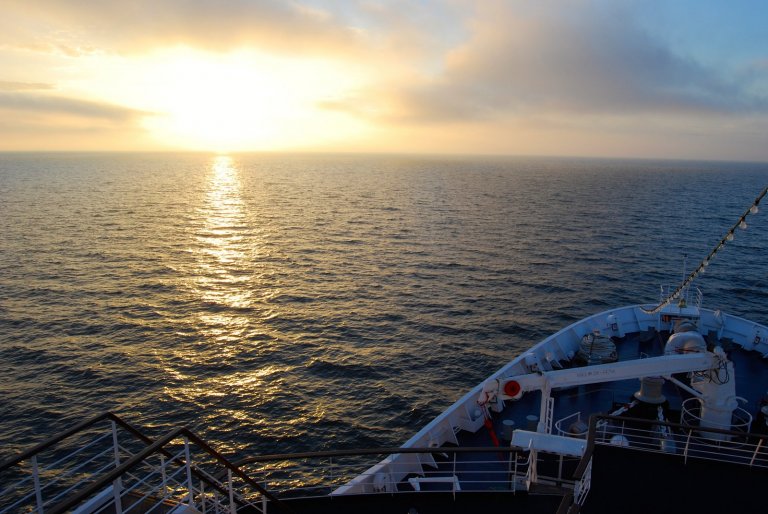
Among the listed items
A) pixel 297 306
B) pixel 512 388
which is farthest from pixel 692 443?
pixel 297 306

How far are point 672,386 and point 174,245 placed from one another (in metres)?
66.2

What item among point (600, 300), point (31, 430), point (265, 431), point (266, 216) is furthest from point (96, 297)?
point (266, 216)

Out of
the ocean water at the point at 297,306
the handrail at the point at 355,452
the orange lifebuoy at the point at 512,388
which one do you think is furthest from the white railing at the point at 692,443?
the ocean water at the point at 297,306

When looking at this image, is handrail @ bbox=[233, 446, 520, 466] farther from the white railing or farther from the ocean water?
the ocean water

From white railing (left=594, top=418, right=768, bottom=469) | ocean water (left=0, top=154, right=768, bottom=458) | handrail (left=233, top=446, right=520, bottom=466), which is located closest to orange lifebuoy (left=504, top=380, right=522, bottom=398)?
white railing (left=594, top=418, right=768, bottom=469)

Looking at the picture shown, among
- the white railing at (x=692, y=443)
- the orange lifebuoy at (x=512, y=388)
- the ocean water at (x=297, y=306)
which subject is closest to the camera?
the white railing at (x=692, y=443)

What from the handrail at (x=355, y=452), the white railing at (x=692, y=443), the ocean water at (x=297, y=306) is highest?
the handrail at (x=355, y=452)

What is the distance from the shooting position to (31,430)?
2744 centimetres

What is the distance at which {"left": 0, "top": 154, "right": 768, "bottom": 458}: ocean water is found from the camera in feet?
98.9

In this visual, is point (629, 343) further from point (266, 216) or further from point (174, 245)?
point (266, 216)

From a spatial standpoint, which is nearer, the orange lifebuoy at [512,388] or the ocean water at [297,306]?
the orange lifebuoy at [512,388]

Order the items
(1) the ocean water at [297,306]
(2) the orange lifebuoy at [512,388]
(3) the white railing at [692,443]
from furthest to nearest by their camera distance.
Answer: (1) the ocean water at [297,306] → (2) the orange lifebuoy at [512,388] → (3) the white railing at [692,443]

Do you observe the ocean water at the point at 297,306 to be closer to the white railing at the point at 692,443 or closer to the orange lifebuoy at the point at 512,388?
the orange lifebuoy at the point at 512,388

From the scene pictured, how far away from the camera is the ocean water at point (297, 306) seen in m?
30.2
